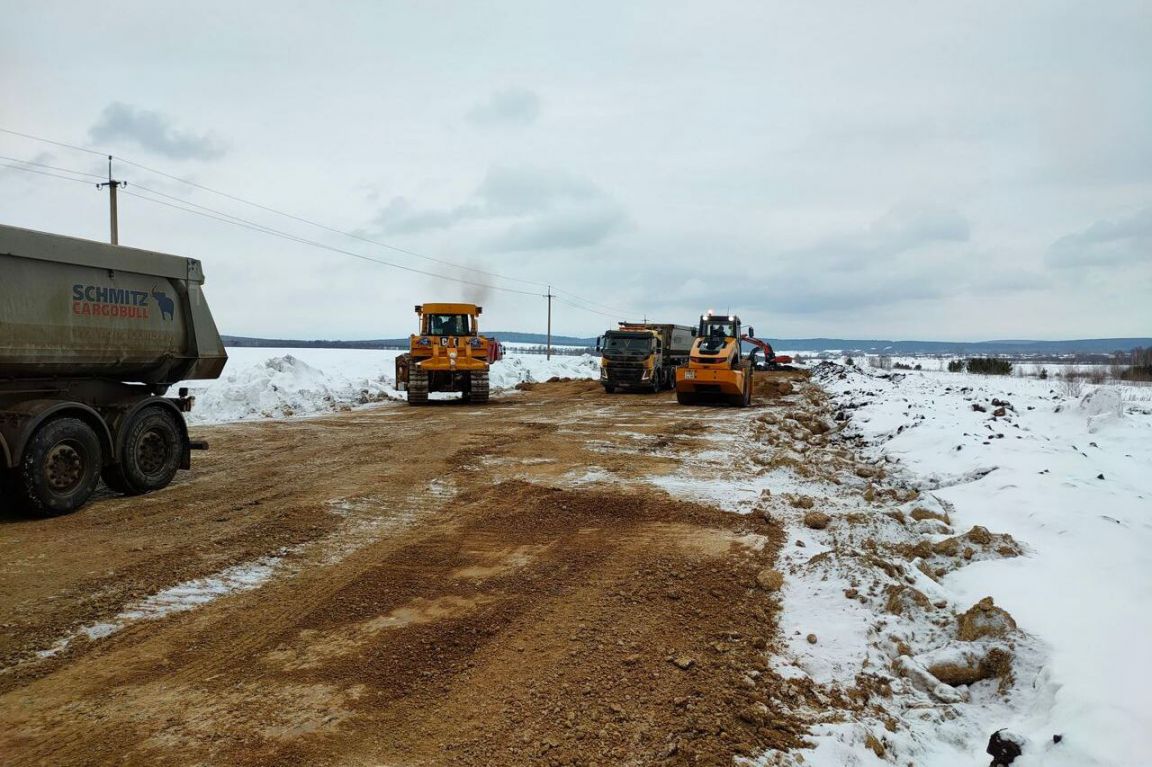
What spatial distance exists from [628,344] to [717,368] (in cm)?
611

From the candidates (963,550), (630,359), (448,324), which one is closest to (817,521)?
(963,550)

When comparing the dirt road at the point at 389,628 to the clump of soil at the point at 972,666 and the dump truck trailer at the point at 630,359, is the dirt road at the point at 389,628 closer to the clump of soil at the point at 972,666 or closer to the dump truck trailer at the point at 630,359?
the clump of soil at the point at 972,666

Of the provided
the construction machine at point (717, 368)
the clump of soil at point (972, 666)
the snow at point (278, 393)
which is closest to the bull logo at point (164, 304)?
the snow at point (278, 393)

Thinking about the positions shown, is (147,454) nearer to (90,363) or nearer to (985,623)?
(90,363)

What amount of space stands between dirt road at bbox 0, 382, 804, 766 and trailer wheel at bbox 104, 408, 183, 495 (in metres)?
0.27

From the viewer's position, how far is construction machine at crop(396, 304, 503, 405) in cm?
2095

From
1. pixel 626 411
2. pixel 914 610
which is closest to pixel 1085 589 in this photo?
pixel 914 610

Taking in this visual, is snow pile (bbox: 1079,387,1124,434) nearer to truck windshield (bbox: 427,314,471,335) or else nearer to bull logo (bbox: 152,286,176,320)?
bull logo (bbox: 152,286,176,320)

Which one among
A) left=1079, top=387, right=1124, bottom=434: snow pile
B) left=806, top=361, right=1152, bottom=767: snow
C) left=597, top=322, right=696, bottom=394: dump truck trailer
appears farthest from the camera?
left=597, top=322, right=696, bottom=394: dump truck trailer

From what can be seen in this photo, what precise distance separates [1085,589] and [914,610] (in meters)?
1.26

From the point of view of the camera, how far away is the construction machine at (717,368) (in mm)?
20266

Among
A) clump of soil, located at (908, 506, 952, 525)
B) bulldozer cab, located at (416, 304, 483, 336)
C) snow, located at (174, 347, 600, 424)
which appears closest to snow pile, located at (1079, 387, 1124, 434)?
clump of soil, located at (908, 506, 952, 525)

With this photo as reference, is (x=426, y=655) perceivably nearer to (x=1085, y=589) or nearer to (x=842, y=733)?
(x=842, y=733)

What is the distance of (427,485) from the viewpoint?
8938 mm
